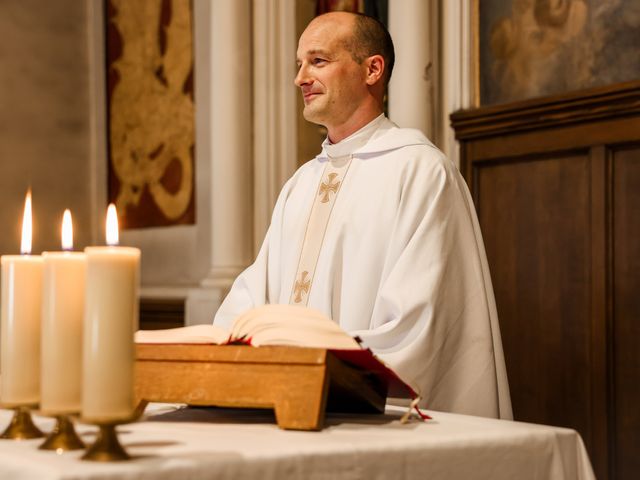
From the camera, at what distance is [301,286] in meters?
3.51

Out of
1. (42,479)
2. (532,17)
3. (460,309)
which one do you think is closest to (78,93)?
(532,17)

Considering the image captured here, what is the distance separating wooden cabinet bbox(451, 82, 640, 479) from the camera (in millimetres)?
4387

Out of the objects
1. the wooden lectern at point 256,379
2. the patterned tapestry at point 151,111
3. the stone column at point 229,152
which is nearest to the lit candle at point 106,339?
the wooden lectern at point 256,379

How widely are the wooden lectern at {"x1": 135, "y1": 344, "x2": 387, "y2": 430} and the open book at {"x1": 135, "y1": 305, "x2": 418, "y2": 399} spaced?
0.03 metres

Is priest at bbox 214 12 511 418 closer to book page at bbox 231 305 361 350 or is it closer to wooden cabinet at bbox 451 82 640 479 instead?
book page at bbox 231 305 361 350

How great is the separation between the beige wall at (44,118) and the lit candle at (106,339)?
20.7 feet

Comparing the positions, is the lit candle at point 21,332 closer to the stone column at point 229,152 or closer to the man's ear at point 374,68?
the man's ear at point 374,68

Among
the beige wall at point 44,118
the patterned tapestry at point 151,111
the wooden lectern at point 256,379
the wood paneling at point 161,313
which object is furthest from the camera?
the beige wall at point 44,118

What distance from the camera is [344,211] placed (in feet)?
11.4

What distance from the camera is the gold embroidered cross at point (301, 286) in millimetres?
3486

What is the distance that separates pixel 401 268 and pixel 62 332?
62.8 inches

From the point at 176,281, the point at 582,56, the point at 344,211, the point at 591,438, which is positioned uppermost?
the point at 582,56

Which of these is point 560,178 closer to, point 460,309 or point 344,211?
point 344,211

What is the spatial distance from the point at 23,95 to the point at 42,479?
656cm
